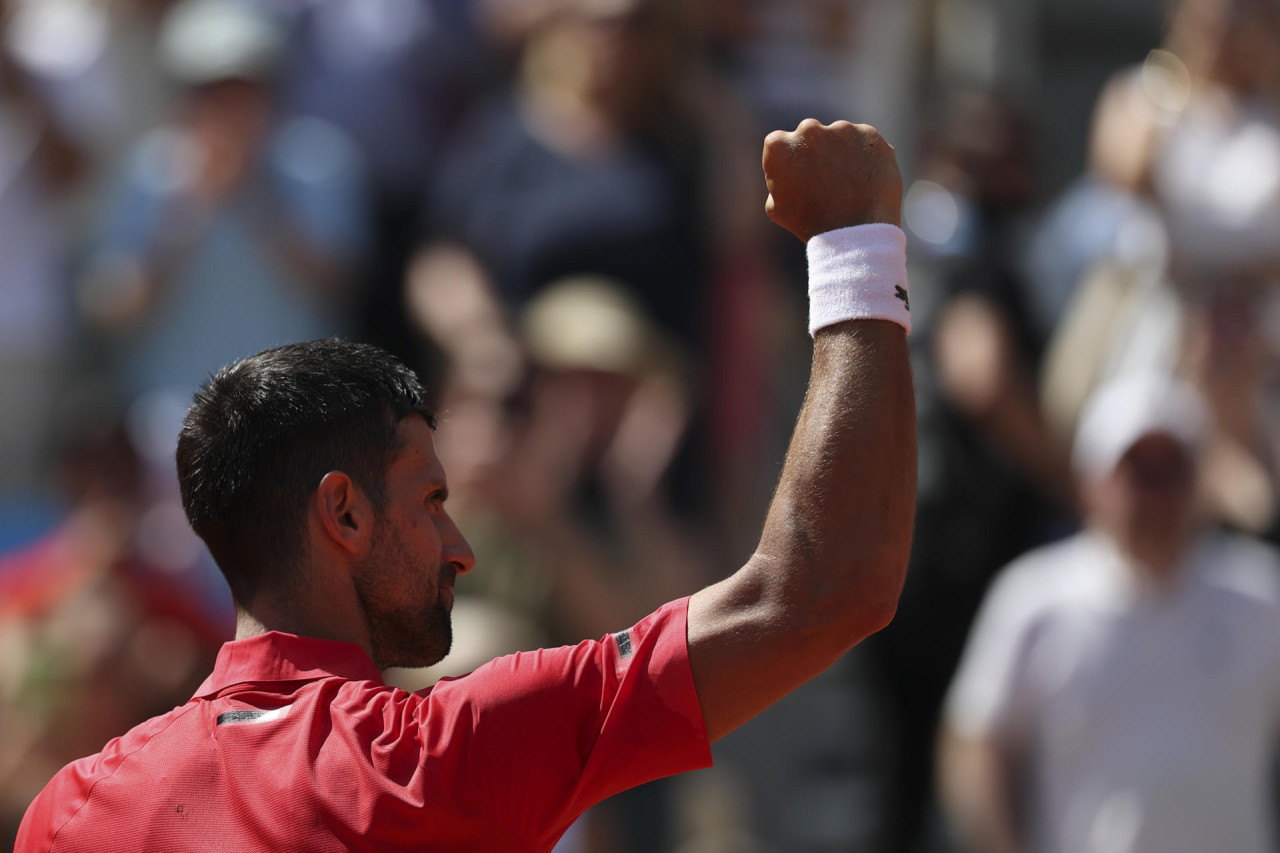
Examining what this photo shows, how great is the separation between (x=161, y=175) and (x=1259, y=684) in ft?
13.7

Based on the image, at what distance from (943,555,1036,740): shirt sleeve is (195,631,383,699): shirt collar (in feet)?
10.4

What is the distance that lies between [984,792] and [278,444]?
3.35 m

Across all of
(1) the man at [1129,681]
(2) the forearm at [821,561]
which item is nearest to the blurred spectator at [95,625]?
(1) the man at [1129,681]

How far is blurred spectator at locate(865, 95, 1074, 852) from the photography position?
5719mm

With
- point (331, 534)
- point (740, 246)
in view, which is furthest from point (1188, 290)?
point (331, 534)

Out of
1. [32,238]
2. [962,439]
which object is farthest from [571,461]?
[32,238]

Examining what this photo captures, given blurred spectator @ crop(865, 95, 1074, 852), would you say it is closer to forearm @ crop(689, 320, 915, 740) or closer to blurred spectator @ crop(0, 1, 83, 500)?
blurred spectator @ crop(0, 1, 83, 500)

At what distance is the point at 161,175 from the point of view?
252 inches

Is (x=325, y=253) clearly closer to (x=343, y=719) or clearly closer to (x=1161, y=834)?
(x=1161, y=834)

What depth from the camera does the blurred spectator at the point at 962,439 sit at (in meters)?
5.72

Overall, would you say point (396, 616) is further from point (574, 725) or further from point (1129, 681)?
point (1129, 681)

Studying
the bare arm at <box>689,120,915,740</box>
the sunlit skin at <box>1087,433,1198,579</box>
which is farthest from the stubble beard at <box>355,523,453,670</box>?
the sunlit skin at <box>1087,433,1198,579</box>

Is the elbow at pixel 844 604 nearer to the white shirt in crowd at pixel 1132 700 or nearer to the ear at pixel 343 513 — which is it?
the ear at pixel 343 513

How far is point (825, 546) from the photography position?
6.60ft
